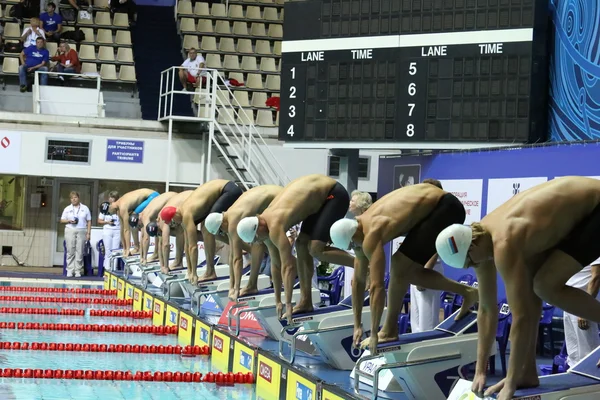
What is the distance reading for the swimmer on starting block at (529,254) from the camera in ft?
13.9

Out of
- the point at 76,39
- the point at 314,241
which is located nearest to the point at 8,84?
the point at 76,39

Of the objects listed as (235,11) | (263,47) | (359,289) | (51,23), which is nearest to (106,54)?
(51,23)

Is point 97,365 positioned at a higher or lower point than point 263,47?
lower

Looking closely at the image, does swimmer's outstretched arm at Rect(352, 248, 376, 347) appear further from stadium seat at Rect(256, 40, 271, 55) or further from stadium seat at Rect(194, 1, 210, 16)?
stadium seat at Rect(194, 1, 210, 16)

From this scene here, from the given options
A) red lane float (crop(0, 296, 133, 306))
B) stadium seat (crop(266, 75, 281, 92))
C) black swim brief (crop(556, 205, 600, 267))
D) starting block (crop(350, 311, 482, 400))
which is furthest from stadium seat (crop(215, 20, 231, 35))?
black swim brief (crop(556, 205, 600, 267))

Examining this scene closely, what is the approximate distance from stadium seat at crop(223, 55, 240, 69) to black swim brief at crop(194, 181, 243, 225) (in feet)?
29.6

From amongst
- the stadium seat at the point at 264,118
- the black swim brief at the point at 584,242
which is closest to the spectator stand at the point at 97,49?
the stadium seat at the point at 264,118

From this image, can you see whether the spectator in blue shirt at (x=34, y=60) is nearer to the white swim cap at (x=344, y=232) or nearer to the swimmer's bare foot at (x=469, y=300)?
the white swim cap at (x=344, y=232)

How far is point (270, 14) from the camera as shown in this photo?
2011 centimetres

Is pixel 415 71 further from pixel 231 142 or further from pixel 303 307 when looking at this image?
pixel 231 142

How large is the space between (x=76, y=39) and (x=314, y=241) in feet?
42.7

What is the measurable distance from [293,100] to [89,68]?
27.5ft

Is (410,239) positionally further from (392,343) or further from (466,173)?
(466,173)

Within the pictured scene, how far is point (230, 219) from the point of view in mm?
8195
